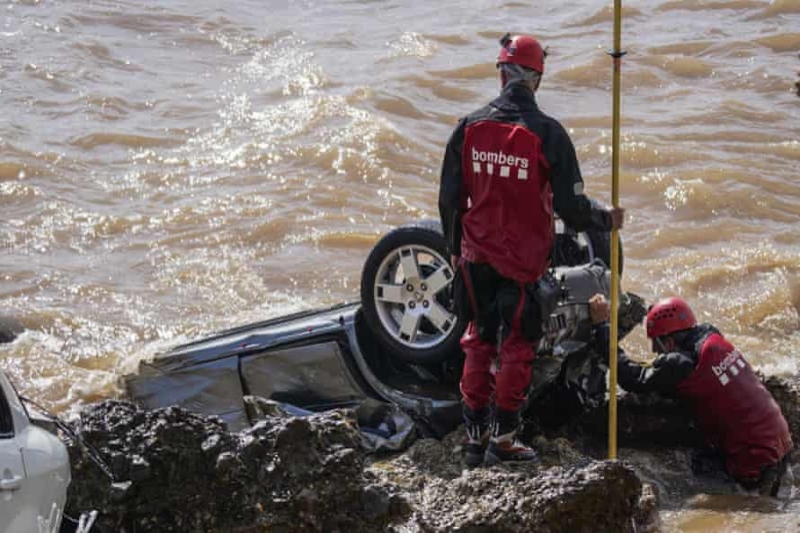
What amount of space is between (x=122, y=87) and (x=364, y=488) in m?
14.7

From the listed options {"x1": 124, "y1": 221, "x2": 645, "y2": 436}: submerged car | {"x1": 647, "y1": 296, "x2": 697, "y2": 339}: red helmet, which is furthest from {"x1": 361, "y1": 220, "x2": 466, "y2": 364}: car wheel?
{"x1": 647, "y1": 296, "x2": 697, "y2": 339}: red helmet

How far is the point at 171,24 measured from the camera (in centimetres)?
2300

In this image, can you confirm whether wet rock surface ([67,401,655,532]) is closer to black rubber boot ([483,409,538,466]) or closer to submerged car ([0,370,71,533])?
black rubber boot ([483,409,538,466])

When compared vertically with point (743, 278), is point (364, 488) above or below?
above

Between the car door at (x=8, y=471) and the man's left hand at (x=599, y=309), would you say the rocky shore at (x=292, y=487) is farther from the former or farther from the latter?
the car door at (x=8, y=471)

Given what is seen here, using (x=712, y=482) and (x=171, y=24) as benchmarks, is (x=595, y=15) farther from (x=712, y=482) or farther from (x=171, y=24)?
(x=712, y=482)

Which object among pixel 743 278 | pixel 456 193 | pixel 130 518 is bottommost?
pixel 743 278

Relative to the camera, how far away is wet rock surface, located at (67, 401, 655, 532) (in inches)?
216

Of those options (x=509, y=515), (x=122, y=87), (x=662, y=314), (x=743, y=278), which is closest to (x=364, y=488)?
(x=509, y=515)

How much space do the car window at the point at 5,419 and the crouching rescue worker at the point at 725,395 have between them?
3.66 metres

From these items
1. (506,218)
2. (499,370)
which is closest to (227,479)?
(499,370)

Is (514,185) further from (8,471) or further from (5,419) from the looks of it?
(8,471)

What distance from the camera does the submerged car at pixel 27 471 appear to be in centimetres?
416

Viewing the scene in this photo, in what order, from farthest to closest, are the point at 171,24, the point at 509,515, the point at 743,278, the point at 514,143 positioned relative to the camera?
the point at 171,24 → the point at 743,278 → the point at 514,143 → the point at 509,515
